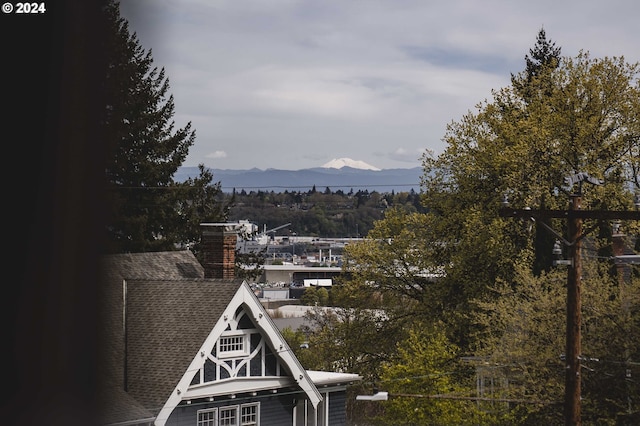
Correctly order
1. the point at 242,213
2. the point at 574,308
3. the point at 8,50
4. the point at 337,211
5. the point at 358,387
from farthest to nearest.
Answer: the point at 337,211 < the point at 242,213 < the point at 358,387 < the point at 574,308 < the point at 8,50

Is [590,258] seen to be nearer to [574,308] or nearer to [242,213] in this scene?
[574,308]

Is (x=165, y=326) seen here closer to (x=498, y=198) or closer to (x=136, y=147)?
(x=136, y=147)

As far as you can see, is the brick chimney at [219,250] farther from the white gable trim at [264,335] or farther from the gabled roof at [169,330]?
the white gable trim at [264,335]

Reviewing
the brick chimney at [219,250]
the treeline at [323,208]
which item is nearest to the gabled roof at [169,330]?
the brick chimney at [219,250]

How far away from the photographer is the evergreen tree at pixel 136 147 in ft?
7.00

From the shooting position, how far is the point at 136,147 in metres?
9.93

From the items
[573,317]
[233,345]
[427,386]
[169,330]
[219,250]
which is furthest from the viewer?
[427,386]

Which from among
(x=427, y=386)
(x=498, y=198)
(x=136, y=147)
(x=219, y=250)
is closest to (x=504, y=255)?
(x=498, y=198)

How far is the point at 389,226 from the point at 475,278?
147 inches

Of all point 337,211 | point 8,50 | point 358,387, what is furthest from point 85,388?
point 337,211

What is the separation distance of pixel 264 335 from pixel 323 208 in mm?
36694

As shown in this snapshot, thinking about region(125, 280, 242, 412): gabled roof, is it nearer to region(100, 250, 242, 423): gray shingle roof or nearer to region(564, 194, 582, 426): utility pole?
region(100, 250, 242, 423): gray shingle roof

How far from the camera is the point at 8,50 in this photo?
195 cm

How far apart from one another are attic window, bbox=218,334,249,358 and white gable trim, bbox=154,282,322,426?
312 millimetres
